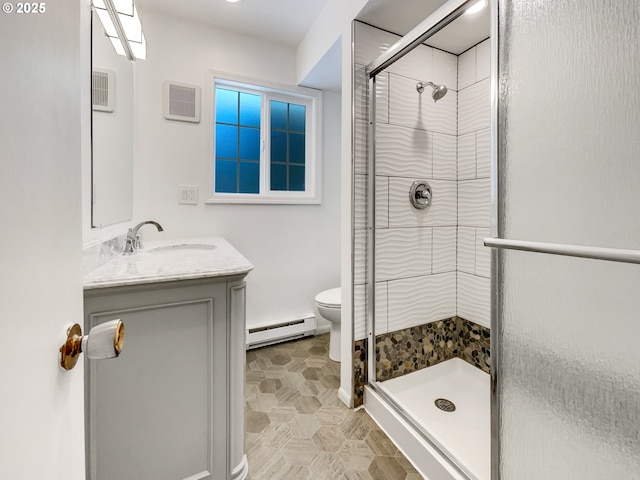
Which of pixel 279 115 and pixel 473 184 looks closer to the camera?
pixel 473 184

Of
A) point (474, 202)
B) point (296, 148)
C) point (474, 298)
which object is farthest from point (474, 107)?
point (296, 148)

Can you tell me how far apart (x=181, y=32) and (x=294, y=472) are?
9.04ft

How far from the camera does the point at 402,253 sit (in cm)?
185

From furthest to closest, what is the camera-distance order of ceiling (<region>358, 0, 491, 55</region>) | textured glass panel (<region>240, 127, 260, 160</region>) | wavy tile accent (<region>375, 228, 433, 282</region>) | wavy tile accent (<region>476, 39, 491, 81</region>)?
textured glass panel (<region>240, 127, 260, 160</region>) < wavy tile accent (<region>476, 39, 491, 81</region>) < wavy tile accent (<region>375, 228, 433, 282</region>) < ceiling (<region>358, 0, 491, 55</region>)

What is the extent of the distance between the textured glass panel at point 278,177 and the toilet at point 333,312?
1.01 meters

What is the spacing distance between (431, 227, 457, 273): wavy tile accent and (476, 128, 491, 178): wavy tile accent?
0.41 meters

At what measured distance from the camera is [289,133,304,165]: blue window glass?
2707mm

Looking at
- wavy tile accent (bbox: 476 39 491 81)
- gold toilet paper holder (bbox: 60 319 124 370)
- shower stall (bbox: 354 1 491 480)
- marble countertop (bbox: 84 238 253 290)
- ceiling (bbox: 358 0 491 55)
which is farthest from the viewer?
wavy tile accent (bbox: 476 39 491 81)

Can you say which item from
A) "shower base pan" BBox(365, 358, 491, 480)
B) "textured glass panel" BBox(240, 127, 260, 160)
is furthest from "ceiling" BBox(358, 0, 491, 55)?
"shower base pan" BBox(365, 358, 491, 480)

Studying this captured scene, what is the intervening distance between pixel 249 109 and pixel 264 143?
0.30 meters

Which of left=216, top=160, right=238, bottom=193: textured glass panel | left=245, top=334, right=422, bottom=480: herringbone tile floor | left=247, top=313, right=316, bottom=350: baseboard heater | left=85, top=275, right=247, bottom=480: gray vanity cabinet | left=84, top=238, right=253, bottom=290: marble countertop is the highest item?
left=216, top=160, right=238, bottom=193: textured glass panel

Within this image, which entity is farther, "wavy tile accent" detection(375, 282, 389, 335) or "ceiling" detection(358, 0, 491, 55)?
"wavy tile accent" detection(375, 282, 389, 335)

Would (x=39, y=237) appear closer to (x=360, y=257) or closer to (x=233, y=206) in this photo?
(x=360, y=257)

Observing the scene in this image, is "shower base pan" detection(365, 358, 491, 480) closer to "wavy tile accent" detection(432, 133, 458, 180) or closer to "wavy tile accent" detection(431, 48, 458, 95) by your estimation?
"wavy tile accent" detection(432, 133, 458, 180)
